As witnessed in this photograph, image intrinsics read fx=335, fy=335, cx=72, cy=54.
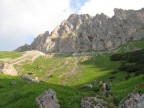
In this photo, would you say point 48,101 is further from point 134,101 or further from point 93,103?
point 134,101

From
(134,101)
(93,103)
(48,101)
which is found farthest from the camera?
(48,101)

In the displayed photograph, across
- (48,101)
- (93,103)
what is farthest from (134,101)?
(48,101)

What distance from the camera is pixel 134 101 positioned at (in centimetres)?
3244

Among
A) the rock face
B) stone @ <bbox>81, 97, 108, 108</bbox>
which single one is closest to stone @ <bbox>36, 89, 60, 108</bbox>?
stone @ <bbox>81, 97, 108, 108</bbox>

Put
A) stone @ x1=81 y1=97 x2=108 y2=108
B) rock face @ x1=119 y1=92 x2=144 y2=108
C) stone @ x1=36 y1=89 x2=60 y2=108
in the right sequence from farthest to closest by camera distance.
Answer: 1. stone @ x1=36 y1=89 x2=60 y2=108
2. stone @ x1=81 y1=97 x2=108 y2=108
3. rock face @ x1=119 y1=92 x2=144 y2=108

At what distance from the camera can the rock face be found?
1261 inches

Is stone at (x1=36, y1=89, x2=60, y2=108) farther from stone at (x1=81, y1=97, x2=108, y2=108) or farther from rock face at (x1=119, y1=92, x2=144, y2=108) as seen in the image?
rock face at (x1=119, y1=92, x2=144, y2=108)

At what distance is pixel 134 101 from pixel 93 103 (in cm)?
450

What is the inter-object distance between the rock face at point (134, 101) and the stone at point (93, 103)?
249 centimetres

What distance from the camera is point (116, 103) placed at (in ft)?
127

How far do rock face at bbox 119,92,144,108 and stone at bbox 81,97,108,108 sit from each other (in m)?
2.49

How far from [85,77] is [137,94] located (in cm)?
15656

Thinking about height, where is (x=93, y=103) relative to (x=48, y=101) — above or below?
below

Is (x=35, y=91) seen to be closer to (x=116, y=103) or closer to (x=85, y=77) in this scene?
(x=116, y=103)
